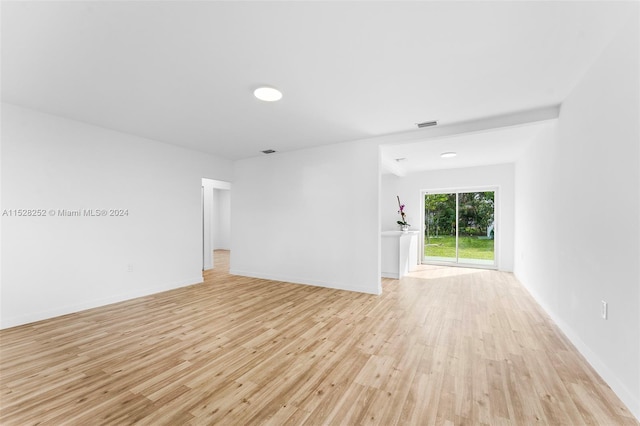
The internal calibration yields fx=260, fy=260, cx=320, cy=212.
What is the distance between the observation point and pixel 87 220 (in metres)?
3.57

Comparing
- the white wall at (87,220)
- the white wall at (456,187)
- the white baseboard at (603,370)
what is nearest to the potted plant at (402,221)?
the white wall at (456,187)

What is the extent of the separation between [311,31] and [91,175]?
3.69m

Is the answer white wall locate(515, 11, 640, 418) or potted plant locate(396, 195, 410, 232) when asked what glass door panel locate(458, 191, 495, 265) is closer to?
potted plant locate(396, 195, 410, 232)

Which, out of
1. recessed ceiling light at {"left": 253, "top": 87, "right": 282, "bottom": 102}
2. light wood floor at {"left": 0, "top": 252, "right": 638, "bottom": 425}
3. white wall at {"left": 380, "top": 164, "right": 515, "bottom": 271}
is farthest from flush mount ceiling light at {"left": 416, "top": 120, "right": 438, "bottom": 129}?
white wall at {"left": 380, "top": 164, "right": 515, "bottom": 271}

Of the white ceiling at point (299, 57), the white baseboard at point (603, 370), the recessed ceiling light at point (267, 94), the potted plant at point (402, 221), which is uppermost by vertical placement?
the white ceiling at point (299, 57)

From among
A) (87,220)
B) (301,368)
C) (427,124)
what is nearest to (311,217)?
(427,124)

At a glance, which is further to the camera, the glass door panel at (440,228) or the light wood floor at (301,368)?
the glass door panel at (440,228)

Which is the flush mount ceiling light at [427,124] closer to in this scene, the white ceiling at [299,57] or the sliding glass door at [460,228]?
the white ceiling at [299,57]

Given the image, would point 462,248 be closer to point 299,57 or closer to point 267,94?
point 267,94

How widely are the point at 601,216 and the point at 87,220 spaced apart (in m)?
5.60

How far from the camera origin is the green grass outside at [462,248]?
21.2 feet

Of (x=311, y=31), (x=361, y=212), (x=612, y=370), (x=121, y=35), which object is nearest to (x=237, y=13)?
(x=311, y=31)

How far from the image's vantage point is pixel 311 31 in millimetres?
1813

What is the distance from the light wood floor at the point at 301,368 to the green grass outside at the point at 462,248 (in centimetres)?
317
